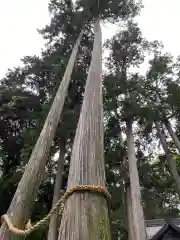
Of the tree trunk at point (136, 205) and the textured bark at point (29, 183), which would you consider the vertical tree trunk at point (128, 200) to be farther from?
the textured bark at point (29, 183)

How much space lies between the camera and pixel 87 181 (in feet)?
5.51

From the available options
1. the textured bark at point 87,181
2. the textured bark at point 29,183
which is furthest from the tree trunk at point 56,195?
the textured bark at point 87,181

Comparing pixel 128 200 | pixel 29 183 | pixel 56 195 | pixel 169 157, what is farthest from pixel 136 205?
pixel 29 183

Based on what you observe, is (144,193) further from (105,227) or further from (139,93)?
(105,227)

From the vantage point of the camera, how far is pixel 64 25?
37.9 feet

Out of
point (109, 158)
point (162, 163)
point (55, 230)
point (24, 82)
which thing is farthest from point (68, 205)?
point (24, 82)

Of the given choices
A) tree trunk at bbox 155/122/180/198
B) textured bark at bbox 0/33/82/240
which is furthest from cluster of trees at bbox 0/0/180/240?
textured bark at bbox 0/33/82/240

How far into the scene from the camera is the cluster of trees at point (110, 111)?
9.72 m

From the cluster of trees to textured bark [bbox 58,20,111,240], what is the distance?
6.67 meters

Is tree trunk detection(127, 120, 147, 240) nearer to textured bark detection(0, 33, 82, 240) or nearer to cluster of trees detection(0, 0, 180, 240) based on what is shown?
cluster of trees detection(0, 0, 180, 240)

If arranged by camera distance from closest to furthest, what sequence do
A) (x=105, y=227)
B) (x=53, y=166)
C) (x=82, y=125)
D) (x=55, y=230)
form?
(x=105, y=227), (x=82, y=125), (x=55, y=230), (x=53, y=166)

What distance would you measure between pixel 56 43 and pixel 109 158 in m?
5.60

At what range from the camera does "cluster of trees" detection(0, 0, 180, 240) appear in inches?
383

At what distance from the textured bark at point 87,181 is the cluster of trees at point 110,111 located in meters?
6.67
